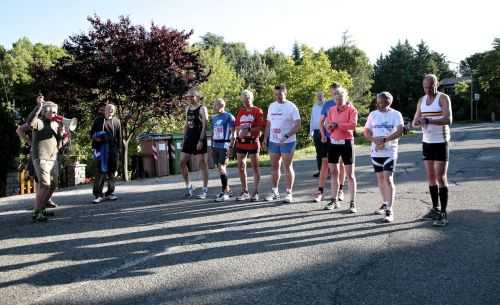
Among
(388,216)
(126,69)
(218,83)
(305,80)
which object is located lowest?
(388,216)

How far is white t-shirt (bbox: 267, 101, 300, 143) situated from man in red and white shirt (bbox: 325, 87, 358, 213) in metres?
0.82

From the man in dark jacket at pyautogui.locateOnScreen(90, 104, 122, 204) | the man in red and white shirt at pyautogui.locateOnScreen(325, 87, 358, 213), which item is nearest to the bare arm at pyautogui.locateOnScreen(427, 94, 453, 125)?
the man in red and white shirt at pyautogui.locateOnScreen(325, 87, 358, 213)

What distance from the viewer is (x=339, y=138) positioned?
6.85 meters

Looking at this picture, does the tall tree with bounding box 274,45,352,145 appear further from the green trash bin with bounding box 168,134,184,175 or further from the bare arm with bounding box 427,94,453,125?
the bare arm with bounding box 427,94,453,125

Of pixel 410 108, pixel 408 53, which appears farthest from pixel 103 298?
pixel 408 53

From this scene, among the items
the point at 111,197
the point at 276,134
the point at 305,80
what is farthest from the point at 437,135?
the point at 305,80

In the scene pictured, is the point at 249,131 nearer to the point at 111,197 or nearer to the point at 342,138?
the point at 342,138

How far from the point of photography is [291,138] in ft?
25.2

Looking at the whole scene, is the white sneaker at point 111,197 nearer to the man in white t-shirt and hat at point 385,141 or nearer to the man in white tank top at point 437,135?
the man in white t-shirt and hat at point 385,141

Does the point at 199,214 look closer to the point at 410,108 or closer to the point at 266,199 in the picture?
the point at 266,199

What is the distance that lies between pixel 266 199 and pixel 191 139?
6.13ft

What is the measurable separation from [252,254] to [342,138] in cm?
287

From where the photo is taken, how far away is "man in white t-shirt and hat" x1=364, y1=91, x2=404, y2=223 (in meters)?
6.18

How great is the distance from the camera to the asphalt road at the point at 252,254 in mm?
3648
